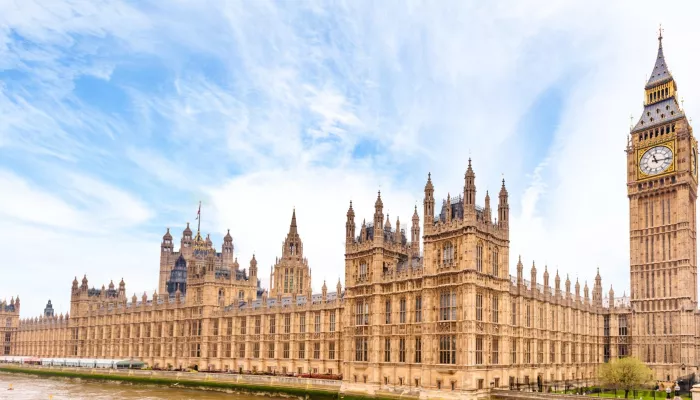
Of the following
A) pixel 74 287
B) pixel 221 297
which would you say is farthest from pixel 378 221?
Result: pixel 74 287

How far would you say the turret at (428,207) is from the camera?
76.9m

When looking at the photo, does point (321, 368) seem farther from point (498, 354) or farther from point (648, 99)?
point (648, 99)

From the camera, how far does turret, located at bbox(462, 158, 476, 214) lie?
72500mm

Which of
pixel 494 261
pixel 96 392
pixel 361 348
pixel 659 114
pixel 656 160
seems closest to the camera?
pixel 494 261

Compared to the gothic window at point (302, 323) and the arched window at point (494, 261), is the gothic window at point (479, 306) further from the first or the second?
the gothic window at point (302, 323)

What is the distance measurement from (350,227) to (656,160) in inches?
2008

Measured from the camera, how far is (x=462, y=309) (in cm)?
7131

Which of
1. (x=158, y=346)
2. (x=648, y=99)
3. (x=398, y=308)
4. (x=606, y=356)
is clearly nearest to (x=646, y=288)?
(x=606, y=356)

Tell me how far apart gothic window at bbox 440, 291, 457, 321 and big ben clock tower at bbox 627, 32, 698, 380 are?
1624 inches

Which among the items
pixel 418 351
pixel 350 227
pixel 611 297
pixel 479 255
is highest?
pixel 350 227

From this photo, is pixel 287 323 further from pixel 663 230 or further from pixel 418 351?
pixel 663 230

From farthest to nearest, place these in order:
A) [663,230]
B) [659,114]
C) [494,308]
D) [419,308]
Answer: [659,114], [663,230], [419,308], [494,308]

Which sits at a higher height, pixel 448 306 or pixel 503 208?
pixel 503 208

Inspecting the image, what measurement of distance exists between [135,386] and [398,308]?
176 feet
